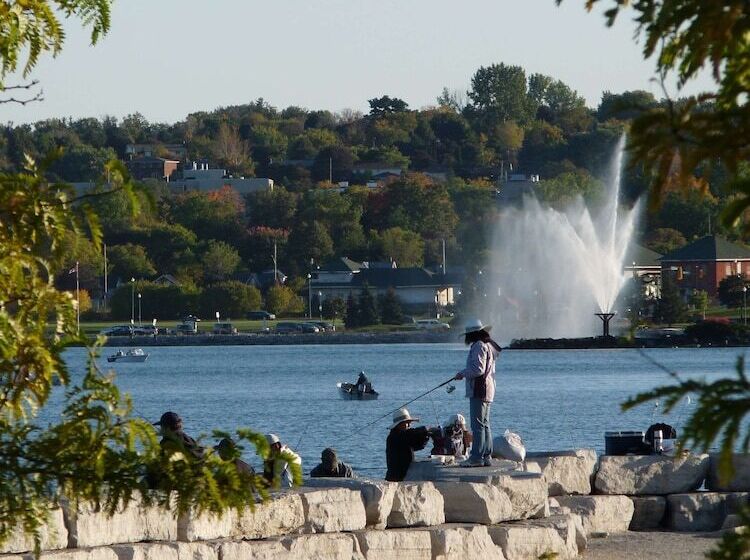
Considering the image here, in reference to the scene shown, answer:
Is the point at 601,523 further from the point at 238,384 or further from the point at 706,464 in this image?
the point at 238,384

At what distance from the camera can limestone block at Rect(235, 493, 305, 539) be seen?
9.66 m

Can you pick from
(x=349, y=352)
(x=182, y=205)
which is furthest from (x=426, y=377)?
(x=182, y=205)

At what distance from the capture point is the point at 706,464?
14.3 meters

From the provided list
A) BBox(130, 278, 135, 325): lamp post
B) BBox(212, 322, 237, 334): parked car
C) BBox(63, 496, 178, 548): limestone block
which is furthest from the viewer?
BBox(130, 278, 135, 325): lamp post

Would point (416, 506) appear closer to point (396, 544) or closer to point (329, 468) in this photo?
point (396, 544)

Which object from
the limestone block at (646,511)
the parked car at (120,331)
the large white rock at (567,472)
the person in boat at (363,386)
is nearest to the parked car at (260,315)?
the parked car at (120,331)

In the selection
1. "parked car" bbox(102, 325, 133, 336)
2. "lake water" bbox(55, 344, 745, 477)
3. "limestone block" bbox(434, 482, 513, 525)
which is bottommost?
"lake water" bbox(55, 344, 745, 477)

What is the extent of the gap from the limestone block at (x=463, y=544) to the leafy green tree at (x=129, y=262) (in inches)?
4927

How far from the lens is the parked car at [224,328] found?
5010 inches

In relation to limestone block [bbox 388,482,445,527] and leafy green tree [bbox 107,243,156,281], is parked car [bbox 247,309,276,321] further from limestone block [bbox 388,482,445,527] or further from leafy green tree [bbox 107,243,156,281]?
limestone block [bbox 388,482,445,527]

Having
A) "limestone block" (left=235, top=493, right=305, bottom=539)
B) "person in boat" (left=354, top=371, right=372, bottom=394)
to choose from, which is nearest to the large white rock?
"limestone block" (left=235, top=493, right=305, bottom=539)

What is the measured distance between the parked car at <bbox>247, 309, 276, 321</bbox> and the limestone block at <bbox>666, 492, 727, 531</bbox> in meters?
121

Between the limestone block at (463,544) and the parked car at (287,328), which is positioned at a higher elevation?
the parked car at (287,328)

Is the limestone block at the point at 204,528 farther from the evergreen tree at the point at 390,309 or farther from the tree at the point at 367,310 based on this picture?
the evergreen tree at the point at 390,309
